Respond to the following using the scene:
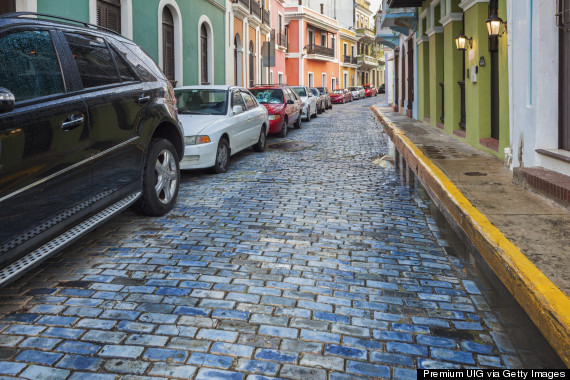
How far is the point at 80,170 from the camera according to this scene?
3.99 metres

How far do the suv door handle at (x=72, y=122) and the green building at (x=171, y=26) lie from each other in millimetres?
5518

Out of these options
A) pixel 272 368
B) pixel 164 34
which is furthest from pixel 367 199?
pixel 164 34

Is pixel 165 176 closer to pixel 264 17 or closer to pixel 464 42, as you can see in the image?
pixel 464 42

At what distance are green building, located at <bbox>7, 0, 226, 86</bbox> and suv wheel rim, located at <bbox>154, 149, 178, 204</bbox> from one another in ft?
15.1

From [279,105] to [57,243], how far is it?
38.2 feet

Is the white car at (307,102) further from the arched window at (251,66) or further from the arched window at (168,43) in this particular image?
the arched window at (168,43)

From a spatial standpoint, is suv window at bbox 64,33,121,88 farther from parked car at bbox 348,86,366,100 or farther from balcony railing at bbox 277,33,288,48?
parked car at bbox 348,86,366,100

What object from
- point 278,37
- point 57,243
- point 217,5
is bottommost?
point 57,243

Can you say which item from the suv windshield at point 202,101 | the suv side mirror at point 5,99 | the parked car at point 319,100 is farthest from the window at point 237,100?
the parked car at point 319,100

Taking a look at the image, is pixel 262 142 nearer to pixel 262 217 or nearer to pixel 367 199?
pixel 367 199

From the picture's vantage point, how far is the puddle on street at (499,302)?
2920 millimetres

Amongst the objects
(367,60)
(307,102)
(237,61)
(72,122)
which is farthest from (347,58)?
(72,122)

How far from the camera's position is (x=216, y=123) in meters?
8.61

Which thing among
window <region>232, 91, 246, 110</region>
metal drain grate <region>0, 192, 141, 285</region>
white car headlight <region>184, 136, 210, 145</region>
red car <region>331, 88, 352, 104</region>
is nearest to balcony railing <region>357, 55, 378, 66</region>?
red car <region>331, 88, 352, 104</region>
